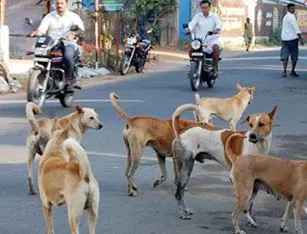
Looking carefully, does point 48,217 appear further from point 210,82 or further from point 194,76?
point 210,82

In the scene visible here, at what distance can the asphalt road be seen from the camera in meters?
7.56

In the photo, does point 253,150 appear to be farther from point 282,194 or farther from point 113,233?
point 113,233

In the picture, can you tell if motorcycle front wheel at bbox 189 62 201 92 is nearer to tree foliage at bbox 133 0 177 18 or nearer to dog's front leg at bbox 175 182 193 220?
dog's front leg at bbox 175 182 193 220

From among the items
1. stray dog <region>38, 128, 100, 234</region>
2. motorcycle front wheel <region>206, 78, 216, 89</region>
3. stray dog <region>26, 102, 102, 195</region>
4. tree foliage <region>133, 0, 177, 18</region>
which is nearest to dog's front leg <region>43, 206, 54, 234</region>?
stray dog <region>38, 128, 100, 234</region>

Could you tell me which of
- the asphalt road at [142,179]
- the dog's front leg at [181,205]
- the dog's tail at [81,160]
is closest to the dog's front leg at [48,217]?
the asphalt road at [142,179]

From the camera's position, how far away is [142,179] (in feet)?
31.5

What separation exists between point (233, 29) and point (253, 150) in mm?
41532

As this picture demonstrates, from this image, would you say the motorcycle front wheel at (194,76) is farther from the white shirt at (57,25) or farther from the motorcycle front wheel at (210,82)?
the white shirt at (57,25)

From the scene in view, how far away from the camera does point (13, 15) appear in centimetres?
3203

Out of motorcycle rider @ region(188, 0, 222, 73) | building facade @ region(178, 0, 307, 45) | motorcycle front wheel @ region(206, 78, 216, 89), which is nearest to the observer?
motorcycle rider @ region(188, 0, 222, 73)

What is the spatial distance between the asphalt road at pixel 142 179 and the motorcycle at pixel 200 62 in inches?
13.7

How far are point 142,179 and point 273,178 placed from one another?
2888mm

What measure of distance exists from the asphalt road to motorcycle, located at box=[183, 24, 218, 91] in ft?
1.14

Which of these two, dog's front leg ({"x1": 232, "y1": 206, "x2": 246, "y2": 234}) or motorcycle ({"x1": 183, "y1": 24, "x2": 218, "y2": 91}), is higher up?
motorcycle ({"x1": 183, "y1": 24, "x2": 218, "y2": 91})
